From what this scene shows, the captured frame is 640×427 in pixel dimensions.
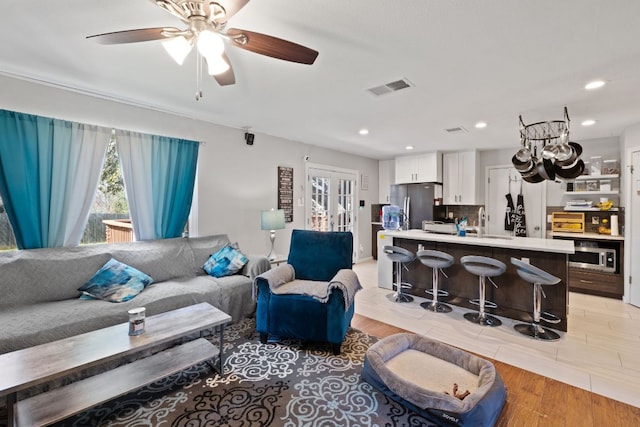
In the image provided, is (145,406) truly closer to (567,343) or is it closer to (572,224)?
(567,343)

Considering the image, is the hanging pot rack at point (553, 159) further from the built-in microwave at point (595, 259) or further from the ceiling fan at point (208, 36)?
the ceiling fan at point (208, 36)

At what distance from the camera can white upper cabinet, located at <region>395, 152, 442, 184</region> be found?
19.5 feet

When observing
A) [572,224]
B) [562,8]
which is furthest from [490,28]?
[572,224]

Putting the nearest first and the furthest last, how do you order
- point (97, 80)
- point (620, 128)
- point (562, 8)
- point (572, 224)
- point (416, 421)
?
1. point (562, 8)
2. point (416, 421)
3. point (97, 80)
4. point (620, 128)
5. point (572, 224)

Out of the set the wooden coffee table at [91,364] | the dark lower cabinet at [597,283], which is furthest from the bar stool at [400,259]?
the dark lower cabinet at [597,283]

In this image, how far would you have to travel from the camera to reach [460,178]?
5.93 metres

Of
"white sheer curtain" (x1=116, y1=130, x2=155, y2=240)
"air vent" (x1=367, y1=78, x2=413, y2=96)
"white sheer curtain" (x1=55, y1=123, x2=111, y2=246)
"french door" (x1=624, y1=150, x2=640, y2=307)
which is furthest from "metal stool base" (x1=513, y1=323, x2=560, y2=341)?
"white sheer curtain" (x1=55, y1=123, x2=111, y2=246)

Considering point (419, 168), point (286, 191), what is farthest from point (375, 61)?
point (419, 168)

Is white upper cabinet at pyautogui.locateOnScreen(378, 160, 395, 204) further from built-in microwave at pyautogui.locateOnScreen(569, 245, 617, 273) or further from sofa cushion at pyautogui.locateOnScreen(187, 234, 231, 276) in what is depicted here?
sofa cushion at pyautogui.locateOnScreen(187, 234, 231, 276)

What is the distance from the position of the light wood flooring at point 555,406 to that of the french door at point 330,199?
3783mm

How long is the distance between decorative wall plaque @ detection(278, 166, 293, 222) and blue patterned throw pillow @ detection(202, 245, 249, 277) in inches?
58.8

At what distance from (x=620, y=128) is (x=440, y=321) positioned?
3836 millimetres

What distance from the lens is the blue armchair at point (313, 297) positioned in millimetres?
2566

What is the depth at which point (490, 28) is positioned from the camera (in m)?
1.84
